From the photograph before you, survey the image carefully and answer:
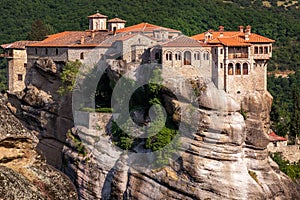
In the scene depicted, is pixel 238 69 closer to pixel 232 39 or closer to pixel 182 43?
pixel 232 39

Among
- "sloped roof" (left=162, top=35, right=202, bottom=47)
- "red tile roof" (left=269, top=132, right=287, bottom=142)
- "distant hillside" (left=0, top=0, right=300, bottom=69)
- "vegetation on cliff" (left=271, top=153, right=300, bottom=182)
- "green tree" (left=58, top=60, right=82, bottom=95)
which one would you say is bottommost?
"vegetation on cliff" (left=271, top=153, right=300, bottom=182)

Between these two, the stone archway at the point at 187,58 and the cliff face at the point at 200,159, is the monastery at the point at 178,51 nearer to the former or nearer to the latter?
the stone archway at the point at 187,58

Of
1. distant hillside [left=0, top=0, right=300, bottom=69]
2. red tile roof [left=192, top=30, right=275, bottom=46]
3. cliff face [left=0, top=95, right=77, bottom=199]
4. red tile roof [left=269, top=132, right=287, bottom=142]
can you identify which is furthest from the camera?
distant hillside [left=0, top=0, right=300, bottom=69]

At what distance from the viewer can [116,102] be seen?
138ft

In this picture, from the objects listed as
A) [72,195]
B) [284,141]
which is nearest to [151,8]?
[284,141]

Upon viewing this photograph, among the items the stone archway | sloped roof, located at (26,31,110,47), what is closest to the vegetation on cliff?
the stone archway

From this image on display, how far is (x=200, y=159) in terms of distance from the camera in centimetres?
3831

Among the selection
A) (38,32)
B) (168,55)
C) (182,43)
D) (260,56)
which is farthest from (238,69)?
(38,32)

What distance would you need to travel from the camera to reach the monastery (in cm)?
3856

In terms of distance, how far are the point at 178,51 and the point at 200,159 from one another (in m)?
5.71

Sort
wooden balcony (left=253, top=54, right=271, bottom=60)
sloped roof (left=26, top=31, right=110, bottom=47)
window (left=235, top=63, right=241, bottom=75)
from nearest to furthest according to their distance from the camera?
window (left=235, top=63, right=241, bottom=75) → wooden balcony (left=253, top=54, right=271, bottom=60) → sloped roof (left=26, top=31, right=110, bottom=47)

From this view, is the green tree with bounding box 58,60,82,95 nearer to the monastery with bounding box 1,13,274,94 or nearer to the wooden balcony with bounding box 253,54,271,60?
the monastery with bounding box 1,13,274,94

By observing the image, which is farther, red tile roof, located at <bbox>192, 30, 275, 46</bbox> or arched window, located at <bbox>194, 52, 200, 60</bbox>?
red tile roof, located at <bbox>192, 30, 275, 46</bbox>

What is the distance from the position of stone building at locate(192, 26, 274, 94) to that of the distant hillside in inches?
921
